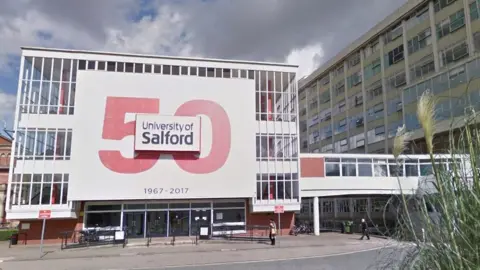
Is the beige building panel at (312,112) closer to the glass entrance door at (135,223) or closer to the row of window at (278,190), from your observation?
the row of window at (278,190)

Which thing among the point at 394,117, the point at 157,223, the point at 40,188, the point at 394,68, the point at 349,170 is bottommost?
the point at 157,223

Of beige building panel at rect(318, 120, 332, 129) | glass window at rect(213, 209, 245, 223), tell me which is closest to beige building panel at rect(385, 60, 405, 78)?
beige building panel at rect(318, 120, 332, 129)

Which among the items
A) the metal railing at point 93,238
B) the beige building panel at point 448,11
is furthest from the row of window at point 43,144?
the beige building panel at point 448,11

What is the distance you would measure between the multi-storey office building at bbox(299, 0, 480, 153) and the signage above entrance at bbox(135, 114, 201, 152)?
15.2 meters

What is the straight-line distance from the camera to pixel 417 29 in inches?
1623

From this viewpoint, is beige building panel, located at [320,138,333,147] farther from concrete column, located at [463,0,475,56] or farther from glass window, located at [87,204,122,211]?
glass window, located at [87,204,122,211]

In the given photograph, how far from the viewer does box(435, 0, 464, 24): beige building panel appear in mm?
36031

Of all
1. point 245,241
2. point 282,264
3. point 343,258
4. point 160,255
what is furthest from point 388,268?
point 245,241

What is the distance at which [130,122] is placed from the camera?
88.9 ft

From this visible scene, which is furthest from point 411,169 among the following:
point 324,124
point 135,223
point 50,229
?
point 324,124

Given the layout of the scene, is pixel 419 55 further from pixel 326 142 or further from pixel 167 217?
pixel 167 217

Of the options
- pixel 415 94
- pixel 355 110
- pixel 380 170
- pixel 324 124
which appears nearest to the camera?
pixel 380 170

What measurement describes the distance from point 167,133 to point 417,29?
29.8 meters

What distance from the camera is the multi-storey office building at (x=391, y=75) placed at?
34.4 meters
